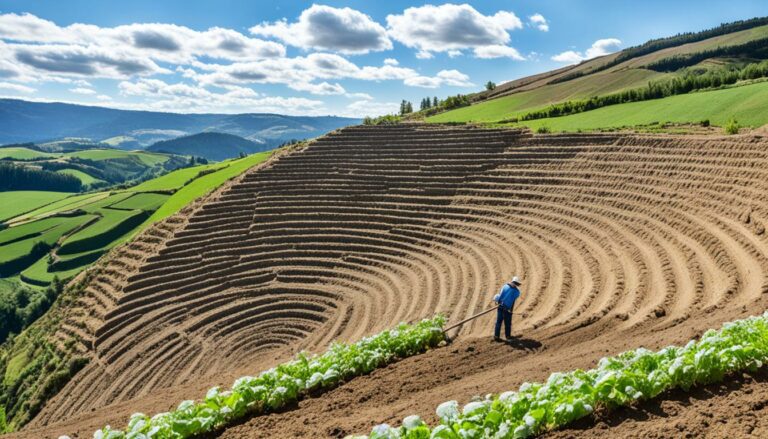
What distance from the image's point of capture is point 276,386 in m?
7.17

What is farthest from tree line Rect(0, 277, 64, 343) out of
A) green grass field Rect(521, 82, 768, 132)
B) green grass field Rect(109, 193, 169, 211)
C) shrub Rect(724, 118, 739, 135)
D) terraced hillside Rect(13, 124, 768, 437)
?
shrub Rect(724, 118, 739, 135)

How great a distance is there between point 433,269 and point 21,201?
12372cm

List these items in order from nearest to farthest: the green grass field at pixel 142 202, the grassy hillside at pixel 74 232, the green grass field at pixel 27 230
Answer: the grassy hillside at pixel 74 232, the green grass field at pixel 142 202, the green grass field at pixel 27 230

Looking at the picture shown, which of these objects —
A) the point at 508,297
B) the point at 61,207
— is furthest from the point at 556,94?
the point at 61,207

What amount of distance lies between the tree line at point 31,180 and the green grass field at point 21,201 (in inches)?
863

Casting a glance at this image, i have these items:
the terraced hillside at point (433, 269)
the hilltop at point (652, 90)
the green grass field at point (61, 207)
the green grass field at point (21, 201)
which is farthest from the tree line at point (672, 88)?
the green grass field at point (21, 201)

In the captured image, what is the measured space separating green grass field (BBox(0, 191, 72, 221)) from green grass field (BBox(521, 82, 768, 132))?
108778 mm

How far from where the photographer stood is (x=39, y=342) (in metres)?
23.5

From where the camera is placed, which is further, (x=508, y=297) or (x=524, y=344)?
(x=508, y=297)

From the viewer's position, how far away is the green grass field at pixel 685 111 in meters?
22.9

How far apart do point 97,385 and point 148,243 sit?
37.7 ft

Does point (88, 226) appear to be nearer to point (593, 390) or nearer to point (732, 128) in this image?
point (732, 128)

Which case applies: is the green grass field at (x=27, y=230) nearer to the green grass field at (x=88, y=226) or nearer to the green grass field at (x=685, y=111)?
the green grass field at (x=88, y=226)

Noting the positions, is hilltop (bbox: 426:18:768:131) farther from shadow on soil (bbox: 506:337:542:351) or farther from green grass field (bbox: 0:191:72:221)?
green grass field (bbox: 0:191:72:221)
